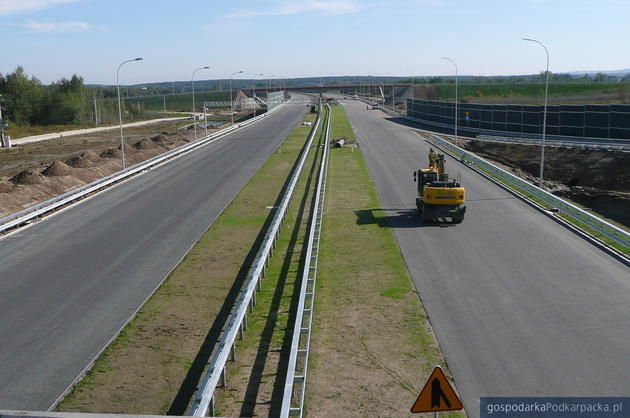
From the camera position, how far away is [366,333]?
604 inches

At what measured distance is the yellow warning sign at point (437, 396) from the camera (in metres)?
8.45

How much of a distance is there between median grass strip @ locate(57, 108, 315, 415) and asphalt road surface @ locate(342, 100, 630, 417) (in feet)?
17.5

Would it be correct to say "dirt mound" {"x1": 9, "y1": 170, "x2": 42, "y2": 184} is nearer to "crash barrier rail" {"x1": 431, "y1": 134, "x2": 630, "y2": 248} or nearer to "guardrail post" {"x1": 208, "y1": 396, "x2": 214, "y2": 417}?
"crash barrier rail" {"x1": 431, "y1": 134, "x2": 630, "y2": 248}

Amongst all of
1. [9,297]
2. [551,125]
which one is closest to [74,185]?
[9,297]

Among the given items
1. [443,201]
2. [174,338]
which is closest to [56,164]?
[443,201]

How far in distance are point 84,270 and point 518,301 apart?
556 inches

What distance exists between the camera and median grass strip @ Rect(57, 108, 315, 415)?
1238 cm

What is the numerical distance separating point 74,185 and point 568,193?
33.2m

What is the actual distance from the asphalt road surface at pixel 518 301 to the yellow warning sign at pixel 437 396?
3382 mm

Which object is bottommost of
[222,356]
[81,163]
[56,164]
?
[222,356]

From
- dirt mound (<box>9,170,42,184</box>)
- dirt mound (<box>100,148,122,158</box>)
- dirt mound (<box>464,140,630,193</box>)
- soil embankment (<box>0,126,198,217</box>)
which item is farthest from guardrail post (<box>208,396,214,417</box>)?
dirt mound (<box>100,148,122,158</box>)

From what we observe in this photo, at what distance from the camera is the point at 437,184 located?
26.6m

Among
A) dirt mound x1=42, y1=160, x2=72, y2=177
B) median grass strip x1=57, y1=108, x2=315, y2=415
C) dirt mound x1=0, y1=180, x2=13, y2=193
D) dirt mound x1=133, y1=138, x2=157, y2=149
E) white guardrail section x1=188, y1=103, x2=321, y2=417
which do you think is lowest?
median grass strip x1=57, y1=108, x2=315, y2=415

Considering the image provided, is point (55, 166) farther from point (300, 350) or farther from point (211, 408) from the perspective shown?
point (211, 408)
